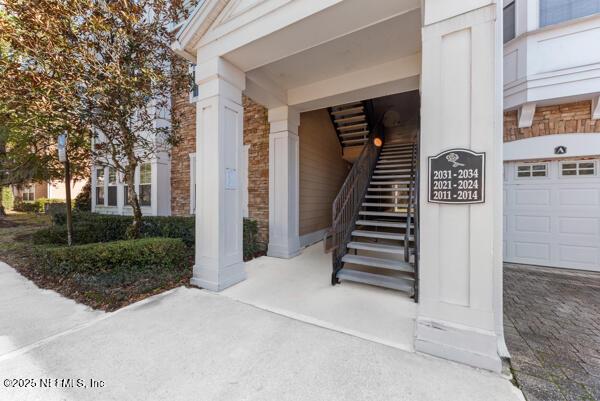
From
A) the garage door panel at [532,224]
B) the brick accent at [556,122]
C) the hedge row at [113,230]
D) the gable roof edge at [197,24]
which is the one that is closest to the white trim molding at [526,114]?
the brick accent at [556,122]

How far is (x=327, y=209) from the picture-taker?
786 centimetres

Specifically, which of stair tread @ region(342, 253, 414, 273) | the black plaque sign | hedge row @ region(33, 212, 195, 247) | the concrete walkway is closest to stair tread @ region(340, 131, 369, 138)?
stair tread @ region(342, 253, 414, 273)

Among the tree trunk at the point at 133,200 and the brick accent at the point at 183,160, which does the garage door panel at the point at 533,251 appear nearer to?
the tree trunk at the point at 133,200

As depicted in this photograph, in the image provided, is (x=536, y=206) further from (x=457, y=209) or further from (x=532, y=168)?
(x=457, y=209)

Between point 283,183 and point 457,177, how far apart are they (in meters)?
3.90

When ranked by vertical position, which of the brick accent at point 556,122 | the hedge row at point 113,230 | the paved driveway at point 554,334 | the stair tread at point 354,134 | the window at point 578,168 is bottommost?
the paved driveway at point 554,334

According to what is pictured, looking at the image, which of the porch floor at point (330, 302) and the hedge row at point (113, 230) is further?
the hedge row at point (113, 230)

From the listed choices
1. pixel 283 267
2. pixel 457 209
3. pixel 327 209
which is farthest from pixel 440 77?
pixel 327 209

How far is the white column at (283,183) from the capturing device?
5.54m

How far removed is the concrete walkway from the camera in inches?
71.1

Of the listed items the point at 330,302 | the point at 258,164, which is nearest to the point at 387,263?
the point at 330,302

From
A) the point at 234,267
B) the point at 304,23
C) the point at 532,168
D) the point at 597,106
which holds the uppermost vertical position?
the point at 304,23

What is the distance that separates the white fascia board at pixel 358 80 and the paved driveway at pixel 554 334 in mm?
3801

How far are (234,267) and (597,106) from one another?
7067mm
